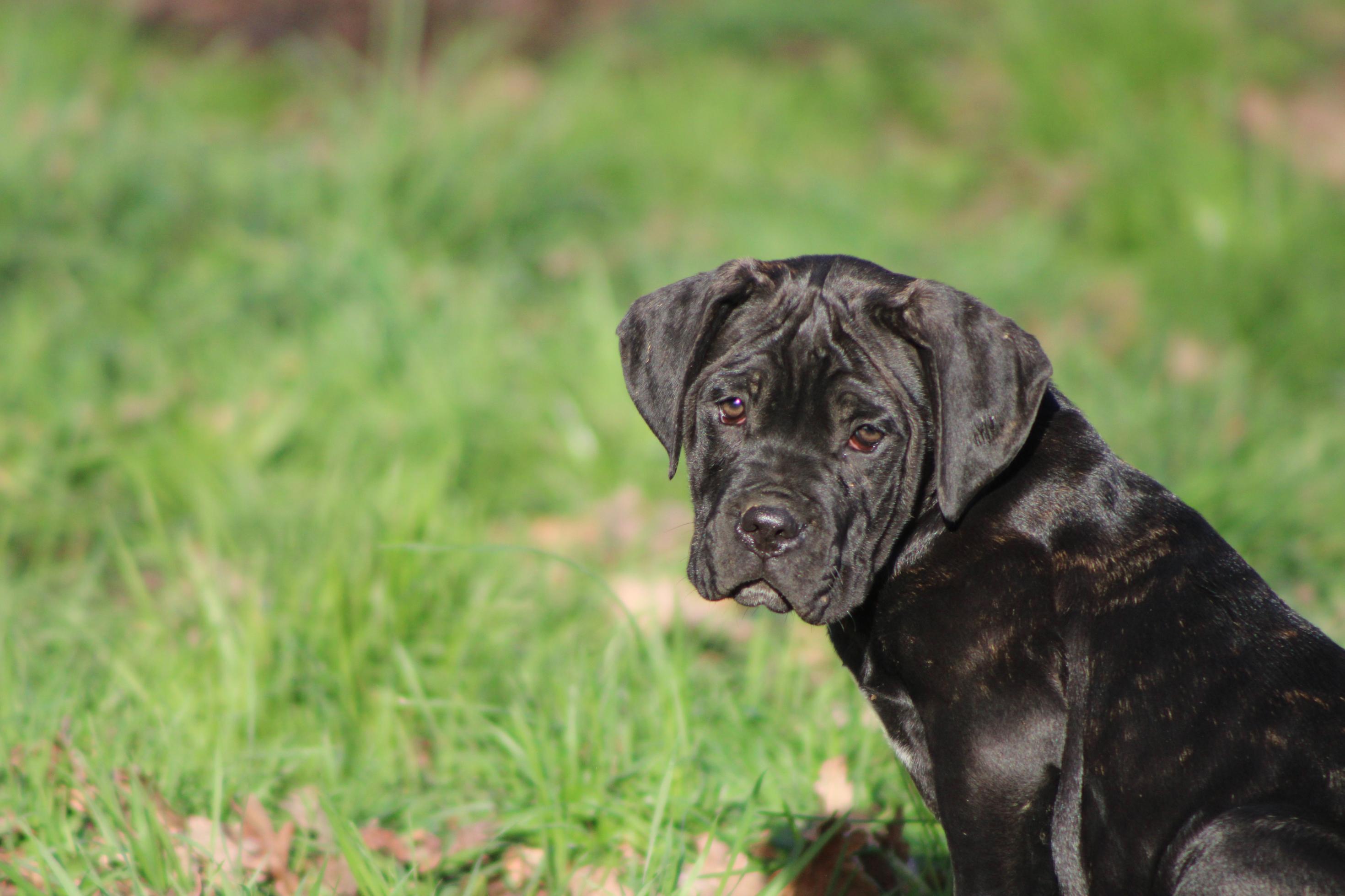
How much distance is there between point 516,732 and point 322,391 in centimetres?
293

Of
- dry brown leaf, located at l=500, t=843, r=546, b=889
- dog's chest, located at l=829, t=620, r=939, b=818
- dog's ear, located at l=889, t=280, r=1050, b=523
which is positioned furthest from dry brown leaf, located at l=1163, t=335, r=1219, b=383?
dry brown leaf, located at l=500, t=843, r=546, b=889

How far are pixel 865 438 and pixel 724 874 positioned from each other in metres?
1.08

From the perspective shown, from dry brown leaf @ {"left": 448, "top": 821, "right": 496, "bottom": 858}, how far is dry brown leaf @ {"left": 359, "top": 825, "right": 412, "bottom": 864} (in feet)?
0.38

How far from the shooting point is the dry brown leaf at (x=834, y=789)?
3.41 m

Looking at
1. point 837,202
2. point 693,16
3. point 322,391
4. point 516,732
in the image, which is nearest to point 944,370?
point 516,732

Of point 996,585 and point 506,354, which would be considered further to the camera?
point 506,354

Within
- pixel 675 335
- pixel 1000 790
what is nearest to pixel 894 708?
pixel 1000 790

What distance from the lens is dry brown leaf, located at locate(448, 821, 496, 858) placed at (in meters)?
3.23

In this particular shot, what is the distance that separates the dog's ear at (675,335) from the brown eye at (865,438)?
446mm

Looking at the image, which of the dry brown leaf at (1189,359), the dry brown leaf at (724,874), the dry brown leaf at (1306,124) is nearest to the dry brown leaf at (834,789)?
the dry brown leaf at (724,874)

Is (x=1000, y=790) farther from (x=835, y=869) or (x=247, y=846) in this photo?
(x=247, y=846)

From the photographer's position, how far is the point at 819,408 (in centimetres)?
293

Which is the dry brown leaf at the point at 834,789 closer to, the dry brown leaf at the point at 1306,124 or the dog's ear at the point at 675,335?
the dog's ear at the point at 675,335

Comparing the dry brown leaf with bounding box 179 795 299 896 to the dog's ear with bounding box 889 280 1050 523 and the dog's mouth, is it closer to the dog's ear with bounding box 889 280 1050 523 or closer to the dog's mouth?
the dog's mouth
